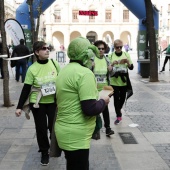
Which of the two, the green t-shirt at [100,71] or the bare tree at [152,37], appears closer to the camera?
the green t-shirt at [100,71]

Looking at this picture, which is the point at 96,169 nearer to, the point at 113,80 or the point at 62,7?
the point at 113,80

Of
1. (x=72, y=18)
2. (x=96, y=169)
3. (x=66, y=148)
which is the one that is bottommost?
(x=96, y=169)

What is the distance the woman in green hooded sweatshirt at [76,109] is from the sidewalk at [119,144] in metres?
1.68

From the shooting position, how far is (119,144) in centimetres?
548

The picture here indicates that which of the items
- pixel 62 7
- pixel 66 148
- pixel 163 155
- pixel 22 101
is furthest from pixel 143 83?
pixel 62 7

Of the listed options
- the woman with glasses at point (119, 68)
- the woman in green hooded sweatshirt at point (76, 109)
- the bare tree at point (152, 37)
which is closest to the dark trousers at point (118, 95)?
the woman with glasses at point (119, 68)

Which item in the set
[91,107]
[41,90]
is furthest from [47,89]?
[91,107]

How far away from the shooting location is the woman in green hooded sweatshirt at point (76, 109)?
2.74 meters

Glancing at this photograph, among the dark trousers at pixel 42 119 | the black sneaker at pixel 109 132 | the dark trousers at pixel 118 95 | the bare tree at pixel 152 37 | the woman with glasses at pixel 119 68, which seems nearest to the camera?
the dark trousers at pixel 42 119

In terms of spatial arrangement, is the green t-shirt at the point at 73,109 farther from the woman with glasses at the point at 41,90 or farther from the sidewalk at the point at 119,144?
the sidewalk at the point at 119,144

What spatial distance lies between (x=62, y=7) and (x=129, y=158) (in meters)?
72.7

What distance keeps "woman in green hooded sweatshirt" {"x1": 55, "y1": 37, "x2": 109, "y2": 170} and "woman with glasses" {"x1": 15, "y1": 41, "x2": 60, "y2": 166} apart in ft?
5.26

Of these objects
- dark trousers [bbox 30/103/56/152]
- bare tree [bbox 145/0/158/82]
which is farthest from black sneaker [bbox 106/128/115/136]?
bare tree [bbox 145/0/158/82]

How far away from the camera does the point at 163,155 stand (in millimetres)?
4914
